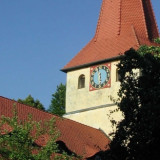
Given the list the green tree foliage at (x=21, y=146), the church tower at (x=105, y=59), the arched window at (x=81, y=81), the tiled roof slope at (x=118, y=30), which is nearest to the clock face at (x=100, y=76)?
the church tower at (x=105, y=59)

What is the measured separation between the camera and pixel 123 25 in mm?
30281

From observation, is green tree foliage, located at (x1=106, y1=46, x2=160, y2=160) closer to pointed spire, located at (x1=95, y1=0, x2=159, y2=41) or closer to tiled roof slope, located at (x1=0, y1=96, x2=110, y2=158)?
tiled roof slope, located at (x1=0, y1=96, x2=110, y2=158)

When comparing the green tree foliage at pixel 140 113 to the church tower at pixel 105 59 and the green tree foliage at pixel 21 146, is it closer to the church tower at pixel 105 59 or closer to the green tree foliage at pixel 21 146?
the green tree foliage at pixel 21 146

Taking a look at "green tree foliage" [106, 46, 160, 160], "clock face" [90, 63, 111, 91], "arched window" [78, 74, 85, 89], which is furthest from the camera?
"arched window" [78, 74, 85, 89]

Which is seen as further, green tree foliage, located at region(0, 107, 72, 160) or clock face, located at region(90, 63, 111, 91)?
clock face, located at region(90, 63, 111, 91)

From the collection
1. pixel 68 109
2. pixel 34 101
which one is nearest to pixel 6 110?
pixel 68 109

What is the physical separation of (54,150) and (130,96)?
2.62 meters

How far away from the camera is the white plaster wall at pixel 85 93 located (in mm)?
28750

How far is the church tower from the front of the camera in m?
28.8

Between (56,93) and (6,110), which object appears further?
Result: (56,93)

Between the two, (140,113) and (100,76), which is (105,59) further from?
(140,113)

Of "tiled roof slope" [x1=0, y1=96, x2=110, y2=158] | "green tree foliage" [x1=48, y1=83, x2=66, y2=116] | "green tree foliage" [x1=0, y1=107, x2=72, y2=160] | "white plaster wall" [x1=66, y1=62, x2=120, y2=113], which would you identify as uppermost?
"green tree foliage" [x1=48, y1=83, x2=66, y2=116]

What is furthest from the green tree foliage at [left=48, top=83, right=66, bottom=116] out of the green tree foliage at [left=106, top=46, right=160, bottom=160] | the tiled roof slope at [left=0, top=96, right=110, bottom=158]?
the green tree foliage at [left=106, top=46, right=160, bottom=160]

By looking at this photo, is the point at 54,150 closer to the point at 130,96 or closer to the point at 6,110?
the point at 130,96
